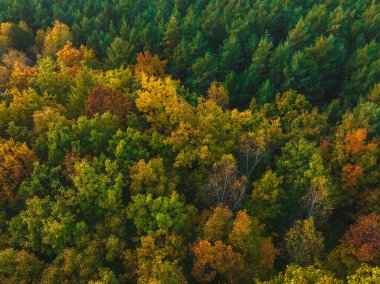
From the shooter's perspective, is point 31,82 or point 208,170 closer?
point 208,170

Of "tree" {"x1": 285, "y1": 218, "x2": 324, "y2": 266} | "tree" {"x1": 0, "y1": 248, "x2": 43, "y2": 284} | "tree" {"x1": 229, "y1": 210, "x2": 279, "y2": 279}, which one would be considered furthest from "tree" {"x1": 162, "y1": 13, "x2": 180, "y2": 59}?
"tree" {"x1": 0, "y1": 248, "x2": 43, "y2": 284}

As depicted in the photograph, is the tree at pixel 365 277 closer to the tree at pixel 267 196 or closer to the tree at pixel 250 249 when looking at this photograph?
the tree at pixel 250 249

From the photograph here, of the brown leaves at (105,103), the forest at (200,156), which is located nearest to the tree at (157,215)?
the forest at (200,156)

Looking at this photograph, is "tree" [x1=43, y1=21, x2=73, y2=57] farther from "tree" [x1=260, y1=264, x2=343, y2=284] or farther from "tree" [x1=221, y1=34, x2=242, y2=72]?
"tree" [x1=260, y1=264, x2=343, y2=284]

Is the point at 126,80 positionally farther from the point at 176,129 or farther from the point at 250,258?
the point at 250,258

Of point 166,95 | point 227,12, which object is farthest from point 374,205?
point 227,12

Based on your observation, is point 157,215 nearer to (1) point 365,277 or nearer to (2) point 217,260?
(2) point 217,260
